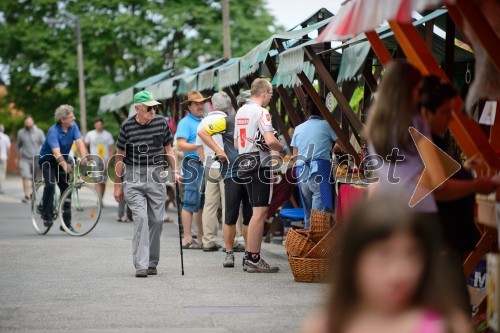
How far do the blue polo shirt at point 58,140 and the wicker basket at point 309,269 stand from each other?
20.7 feet

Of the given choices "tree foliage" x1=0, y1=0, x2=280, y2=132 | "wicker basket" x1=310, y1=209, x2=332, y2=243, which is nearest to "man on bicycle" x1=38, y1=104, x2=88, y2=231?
"wicker basket" x1=310, y1=209, x2=332, y2=243

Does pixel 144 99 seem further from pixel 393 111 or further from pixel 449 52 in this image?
pixel 393 111

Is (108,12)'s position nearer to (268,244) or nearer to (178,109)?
(178,109)

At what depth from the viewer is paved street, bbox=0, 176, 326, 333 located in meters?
8.10

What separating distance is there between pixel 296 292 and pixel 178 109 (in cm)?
1359

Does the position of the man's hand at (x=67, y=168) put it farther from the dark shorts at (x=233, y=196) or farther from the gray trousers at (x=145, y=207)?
the gray trousers at (x=145, y=207)

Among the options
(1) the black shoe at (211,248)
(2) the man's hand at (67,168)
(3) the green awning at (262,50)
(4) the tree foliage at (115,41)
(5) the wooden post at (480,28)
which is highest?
(4) the tree foliage at (115,41)

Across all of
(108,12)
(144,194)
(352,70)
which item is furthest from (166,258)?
(108,12)

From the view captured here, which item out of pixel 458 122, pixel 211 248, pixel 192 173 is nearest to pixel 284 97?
pixel 192 173

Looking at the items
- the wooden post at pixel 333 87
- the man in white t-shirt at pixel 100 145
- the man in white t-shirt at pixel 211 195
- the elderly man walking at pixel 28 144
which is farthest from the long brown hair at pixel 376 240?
the elderly man walking at pixel 28 144

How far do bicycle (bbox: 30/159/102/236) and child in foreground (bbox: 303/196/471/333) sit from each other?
13329 mm

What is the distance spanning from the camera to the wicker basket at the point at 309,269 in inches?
419

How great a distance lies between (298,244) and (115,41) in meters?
36.6

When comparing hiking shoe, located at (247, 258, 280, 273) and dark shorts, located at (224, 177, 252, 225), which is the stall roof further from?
hiking shoe, located at (247, 258, 280, 273)
